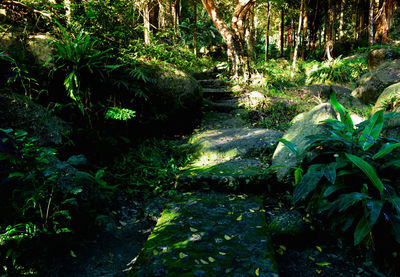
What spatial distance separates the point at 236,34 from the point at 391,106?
6.35 m

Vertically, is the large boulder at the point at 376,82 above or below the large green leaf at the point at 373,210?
above

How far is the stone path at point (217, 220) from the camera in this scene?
6.22 feet

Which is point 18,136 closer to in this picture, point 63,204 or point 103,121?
point 63,204

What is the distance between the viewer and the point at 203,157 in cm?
419

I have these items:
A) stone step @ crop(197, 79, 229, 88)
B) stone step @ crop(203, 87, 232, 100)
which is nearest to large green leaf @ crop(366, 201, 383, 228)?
stone step @ crop(203, 87, 232, 100)

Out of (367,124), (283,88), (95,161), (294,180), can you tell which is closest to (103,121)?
(95,161)

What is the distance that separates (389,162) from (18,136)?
363cm

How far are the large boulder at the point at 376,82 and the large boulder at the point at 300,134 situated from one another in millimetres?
4599

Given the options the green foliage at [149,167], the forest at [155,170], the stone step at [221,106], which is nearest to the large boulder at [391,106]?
the forest at [155,170]

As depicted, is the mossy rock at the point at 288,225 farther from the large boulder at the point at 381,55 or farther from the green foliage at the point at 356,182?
the large boulder at the point at 381,55

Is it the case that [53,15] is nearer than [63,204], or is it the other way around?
[63,204]

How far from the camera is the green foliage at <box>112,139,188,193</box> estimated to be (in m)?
3.66

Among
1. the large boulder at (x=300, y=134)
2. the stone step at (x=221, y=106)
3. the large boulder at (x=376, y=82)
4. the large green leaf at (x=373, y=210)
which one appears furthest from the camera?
the stone step at (x=221, y=106)

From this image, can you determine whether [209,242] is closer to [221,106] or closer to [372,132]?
[372,132]
